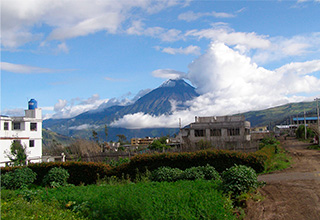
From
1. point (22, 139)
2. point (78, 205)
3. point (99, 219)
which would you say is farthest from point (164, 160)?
point (22, 139)

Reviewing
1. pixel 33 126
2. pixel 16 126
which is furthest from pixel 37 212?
pixel 33 126

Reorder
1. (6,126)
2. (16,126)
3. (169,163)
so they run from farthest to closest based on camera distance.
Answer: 1. (16,126)
2. (6,126)
3. (169,163)

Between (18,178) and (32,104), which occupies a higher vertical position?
(32,104)

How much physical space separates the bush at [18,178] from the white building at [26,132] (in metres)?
20.5

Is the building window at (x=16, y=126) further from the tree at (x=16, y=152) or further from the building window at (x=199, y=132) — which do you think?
the building window at (x=199, y=132)

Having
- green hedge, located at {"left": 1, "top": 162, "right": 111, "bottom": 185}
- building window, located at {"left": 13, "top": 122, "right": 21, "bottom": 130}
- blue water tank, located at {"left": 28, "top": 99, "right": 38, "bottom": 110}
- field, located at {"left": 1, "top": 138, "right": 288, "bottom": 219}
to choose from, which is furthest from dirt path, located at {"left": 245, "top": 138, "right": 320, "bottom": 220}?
blue water tank, located at {"left": 28, "top": 99, "right": 38, "bottom": 110}

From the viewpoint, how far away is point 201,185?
9578 millimetres

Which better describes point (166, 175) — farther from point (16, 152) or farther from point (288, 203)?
point (16, 152)

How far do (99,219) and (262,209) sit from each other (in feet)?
15.0

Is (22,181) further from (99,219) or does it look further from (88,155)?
(99,219)

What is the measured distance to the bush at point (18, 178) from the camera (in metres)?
16.0

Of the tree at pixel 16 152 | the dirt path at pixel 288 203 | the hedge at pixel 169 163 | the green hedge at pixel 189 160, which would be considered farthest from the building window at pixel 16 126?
the dirt path at pixel 288 203

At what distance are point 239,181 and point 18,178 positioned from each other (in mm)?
12191

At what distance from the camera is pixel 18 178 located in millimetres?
16391
